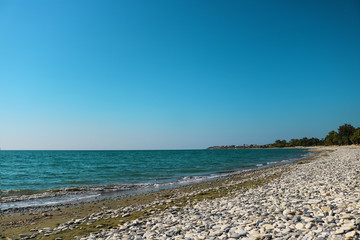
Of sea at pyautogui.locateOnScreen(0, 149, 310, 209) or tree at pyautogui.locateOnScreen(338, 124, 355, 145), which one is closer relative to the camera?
sea at pyautogui.locateOnScreen(0, 149, 310, 209)

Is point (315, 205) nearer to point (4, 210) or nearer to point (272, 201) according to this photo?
point (272, 201)

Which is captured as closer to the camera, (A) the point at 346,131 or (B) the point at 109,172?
(B) the point at 109,172

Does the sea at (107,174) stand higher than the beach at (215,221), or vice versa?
the beach at (215,221)

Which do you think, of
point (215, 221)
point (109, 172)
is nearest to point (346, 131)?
point (109, 172)

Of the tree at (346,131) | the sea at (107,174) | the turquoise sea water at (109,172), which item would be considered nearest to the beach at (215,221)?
the sea at (107,174)

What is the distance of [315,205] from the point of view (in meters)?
7.78

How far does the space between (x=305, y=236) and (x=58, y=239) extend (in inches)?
308

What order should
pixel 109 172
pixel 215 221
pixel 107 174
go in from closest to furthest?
pixel 215 221 → pixel 107 174 → pixel 109 172

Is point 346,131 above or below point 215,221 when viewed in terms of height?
above

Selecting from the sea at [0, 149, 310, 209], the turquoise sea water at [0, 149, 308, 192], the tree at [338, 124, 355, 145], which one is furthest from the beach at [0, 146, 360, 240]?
the tree at [338, 124, 355, 145]

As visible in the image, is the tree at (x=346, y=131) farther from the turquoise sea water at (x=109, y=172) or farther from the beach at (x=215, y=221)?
the beach at (x=215, y=221)

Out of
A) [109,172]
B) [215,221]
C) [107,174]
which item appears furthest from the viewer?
[109,172]

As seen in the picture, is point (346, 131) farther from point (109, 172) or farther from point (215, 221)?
point (215, 221)

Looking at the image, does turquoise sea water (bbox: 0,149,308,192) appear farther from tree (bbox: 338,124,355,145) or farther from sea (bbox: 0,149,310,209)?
tree (bbox: 338,124,355,145)
